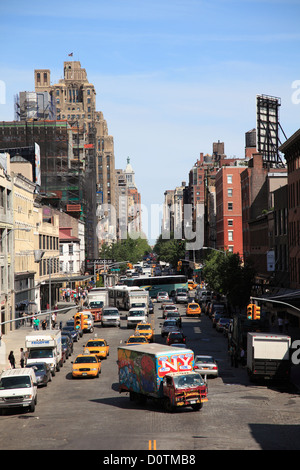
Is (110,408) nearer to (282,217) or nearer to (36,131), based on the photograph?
(282,217)

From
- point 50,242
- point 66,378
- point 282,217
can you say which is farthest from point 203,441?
point 50,242

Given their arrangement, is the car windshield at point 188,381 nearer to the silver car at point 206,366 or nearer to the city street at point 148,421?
the city street at point 148,421

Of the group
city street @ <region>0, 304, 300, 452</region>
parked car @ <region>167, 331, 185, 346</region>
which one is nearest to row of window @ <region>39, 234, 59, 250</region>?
parked car @ <region>167, 331, 185, 346</region>

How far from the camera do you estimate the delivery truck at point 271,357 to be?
37.2 meters

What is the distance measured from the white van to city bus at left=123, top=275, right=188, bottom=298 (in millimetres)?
68347

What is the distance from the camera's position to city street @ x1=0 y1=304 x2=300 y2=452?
2255cm

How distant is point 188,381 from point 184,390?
0.43 metres

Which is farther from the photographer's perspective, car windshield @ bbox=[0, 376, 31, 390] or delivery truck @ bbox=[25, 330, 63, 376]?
delivery truck @ bbox=[25, 330, 63, 376]

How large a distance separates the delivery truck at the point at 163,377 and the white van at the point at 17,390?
4376mm

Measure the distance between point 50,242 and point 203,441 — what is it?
7953cm

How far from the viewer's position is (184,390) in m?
28.5

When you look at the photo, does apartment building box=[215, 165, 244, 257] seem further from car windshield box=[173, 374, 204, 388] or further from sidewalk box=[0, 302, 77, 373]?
car windshield box=[173, 374, 204, 388]

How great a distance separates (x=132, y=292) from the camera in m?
79.6

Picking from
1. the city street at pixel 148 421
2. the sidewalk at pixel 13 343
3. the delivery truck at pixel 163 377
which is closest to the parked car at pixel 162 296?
the sidewalk at pixel 13 343
